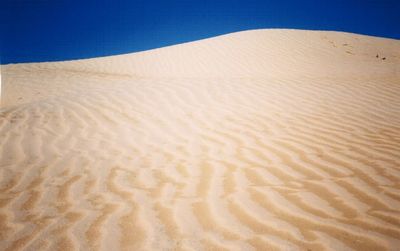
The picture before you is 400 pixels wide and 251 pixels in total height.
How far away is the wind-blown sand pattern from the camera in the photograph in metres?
2.19

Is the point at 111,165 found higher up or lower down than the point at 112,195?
higher up

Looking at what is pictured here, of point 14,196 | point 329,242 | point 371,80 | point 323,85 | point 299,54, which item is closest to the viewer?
point 329,242

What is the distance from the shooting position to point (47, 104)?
265 inches

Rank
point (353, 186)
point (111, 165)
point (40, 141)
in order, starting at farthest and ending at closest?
point (40, 141) < point (111, 165) < point (353, 186)

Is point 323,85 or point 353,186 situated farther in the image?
point 323,85

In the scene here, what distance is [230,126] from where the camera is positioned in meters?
5.01

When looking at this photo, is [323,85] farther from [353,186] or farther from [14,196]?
[14,196]

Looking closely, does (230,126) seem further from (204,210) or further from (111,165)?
(204,210)

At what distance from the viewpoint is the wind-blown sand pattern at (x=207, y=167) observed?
7.18 ft

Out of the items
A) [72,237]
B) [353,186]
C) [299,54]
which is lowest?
[72,237]

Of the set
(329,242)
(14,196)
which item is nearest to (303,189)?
(329,242)

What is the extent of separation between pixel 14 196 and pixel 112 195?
111cm

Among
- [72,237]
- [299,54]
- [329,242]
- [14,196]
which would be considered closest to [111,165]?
[14,196]

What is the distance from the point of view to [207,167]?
3.53m
